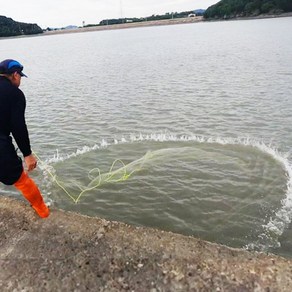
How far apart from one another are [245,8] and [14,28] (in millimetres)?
124346

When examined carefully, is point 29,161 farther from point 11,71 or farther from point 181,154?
point 181,154

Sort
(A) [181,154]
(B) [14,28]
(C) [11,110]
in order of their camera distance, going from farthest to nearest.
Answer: (B) [14,28]
(A) [181,154]
(C) [11,110]

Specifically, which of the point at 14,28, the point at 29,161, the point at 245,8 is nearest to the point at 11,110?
the point at 29,161

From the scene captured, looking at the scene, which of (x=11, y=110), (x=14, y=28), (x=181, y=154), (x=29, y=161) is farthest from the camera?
(x=14, y=28)

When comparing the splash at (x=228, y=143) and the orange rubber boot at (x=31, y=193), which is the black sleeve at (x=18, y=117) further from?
the splash at (x=228, y=143)

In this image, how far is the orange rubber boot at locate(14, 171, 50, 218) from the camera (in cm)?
525

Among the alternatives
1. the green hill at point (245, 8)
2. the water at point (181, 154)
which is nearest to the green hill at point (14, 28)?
the green hill at point (245, 8)

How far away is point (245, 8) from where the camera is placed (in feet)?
486

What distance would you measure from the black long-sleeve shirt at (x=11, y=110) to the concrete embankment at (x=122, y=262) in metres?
1.62

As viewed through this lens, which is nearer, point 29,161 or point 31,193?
point 29,161

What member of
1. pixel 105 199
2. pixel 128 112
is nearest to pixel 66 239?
pixel 105 199

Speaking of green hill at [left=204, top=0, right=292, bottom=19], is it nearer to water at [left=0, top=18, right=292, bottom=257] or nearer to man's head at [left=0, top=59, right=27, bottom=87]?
water at [left=0, top=18, right=292, bottom=257]

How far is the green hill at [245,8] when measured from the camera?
134 metres

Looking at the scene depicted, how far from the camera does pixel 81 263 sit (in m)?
4.47
